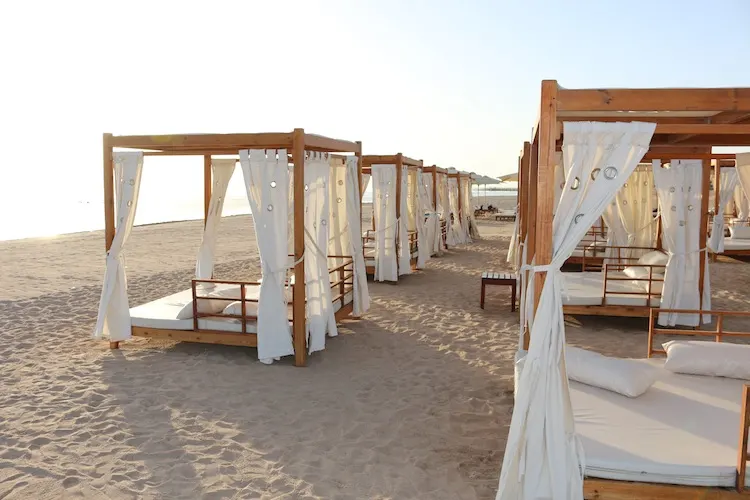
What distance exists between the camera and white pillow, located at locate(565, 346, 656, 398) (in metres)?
4.18

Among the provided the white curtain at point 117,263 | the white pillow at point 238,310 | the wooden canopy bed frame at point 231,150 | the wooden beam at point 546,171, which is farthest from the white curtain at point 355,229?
the wooden beam at point 546,171

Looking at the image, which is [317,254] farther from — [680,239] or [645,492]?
[680,239]

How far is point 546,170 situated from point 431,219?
11556 millimetres

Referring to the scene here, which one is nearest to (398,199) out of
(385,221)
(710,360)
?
(385,221)

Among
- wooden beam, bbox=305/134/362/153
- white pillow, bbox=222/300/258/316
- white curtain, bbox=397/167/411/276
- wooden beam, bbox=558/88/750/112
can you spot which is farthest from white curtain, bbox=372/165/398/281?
wooden beam, bbox=558/88/750/112

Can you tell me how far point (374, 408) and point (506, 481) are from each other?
6.15 ft

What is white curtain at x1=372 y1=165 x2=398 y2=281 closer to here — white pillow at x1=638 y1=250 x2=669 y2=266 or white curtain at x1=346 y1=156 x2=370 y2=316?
white curtain at x1=346 y1=156 x2=370 y2=316

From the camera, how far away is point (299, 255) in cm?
632

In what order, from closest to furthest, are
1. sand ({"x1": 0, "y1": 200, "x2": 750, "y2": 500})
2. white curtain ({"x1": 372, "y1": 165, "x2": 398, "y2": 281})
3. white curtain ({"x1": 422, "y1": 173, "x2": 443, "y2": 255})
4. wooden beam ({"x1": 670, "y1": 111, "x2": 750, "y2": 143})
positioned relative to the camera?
sand ({"x1": 0, "y1": 200, "x2": 750, "y2": 500}), wooden beam ({"x1": 670, "y1": 111, "x2": 750, "y2": 143}), white curtain ({"x1": 372, "y1": 165, "x2": 398, "y2": 281}), white curtain ({"x1": 422, "y1": 173, "x2": 443, "y2": 255})

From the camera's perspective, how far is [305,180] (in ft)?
21.5

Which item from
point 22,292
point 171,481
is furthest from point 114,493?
point 22,292

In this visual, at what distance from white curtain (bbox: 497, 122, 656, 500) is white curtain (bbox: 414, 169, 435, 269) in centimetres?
889

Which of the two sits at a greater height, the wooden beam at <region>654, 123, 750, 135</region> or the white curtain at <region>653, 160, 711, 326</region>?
the wooden beam at <region>654, 123, 750, 135</region>

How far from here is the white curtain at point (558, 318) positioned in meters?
3.37
